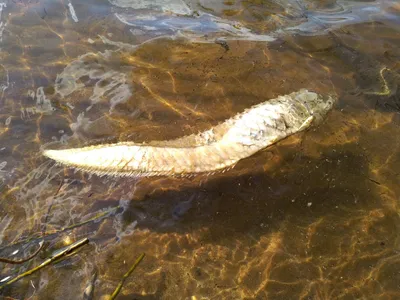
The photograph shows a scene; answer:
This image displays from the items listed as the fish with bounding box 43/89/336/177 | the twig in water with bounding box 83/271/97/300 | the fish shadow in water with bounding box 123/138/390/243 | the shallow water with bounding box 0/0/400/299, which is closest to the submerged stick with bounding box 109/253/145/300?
the shallow water with bounding box 0/0/400/299

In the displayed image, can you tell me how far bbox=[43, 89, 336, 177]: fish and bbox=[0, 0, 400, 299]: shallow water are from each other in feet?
2.36

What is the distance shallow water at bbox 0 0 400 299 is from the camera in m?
4.06

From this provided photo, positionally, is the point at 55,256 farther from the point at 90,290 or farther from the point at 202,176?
the point at 202,176

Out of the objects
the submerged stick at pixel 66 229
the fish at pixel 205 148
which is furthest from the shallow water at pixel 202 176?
the fish at pixel 205 148

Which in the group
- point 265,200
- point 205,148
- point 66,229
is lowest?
point 66,229

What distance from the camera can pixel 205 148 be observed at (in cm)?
395

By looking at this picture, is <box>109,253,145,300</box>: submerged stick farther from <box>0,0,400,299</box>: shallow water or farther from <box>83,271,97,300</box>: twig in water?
<box>83,271,97,300</box>: twig in water

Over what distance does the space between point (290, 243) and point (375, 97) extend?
3.19m

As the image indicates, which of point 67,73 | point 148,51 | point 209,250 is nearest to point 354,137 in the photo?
point 209,250

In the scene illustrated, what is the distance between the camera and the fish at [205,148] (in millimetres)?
3463

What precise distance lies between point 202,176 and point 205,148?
3.24 feet

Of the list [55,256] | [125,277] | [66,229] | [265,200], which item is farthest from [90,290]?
[265,200]

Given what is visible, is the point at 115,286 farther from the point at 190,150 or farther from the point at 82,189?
Result: the point at 190,150

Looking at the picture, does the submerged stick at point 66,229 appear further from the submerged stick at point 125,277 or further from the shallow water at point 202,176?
the submerged stick at point 125,277
